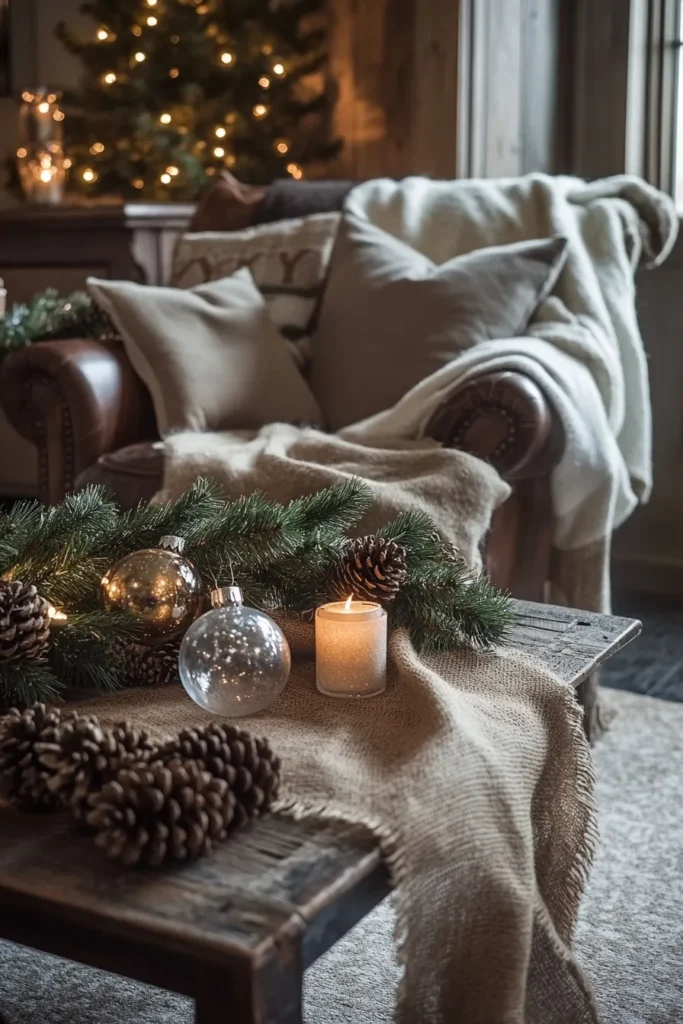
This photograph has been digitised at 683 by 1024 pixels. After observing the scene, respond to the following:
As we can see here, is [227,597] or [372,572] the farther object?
[372,572]

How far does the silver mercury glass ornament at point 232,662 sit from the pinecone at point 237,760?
14 cm

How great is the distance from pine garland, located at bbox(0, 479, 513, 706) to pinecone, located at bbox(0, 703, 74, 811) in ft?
0.77

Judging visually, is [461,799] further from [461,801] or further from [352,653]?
[352,653]

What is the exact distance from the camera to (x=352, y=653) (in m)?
1.18

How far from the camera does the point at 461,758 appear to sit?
1.05 meters

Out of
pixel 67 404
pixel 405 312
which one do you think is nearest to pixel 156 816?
pixel 67 404

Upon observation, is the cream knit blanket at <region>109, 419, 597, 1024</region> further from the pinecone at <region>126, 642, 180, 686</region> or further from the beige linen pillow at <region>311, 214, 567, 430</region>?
the beige linen pillow at <region>311, 214, 567, 430</region>

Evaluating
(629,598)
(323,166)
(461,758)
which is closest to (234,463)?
(461,758)

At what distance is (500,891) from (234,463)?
1.21 m

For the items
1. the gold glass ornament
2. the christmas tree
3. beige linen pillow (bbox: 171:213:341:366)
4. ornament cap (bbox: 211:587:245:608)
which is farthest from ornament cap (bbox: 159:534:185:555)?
the christmas tree

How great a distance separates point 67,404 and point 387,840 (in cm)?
168

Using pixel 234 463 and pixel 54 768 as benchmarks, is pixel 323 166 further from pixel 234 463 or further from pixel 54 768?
pixel 54 768

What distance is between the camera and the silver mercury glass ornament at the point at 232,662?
111 cm

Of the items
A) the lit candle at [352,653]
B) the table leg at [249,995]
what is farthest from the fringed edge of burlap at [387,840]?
the lit candle at [352,653]
